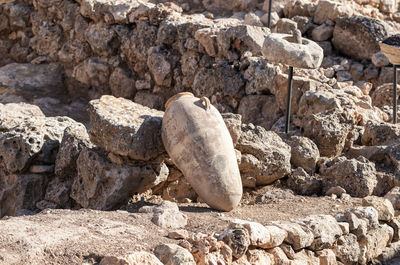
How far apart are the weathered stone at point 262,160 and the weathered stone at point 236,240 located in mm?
2394

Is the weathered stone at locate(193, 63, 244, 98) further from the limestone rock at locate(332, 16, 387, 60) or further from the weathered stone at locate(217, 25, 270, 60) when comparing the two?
the limestone rock at locate(332, 16, 387, 60)

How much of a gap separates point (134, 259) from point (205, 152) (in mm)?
2242

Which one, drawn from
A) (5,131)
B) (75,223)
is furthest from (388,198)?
(5,131)

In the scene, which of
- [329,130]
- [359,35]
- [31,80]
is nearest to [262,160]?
[329,130]

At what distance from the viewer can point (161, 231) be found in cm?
555

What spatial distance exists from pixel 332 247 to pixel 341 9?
884cm

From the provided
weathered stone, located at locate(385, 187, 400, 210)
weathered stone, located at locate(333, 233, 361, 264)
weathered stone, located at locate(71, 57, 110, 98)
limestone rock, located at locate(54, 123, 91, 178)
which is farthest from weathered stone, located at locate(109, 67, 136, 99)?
weathered stone, located at locate(333, 233, 361, 264)

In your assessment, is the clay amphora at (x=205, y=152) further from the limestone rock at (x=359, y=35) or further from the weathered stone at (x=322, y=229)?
the limestone rock at (x=359, y=35)

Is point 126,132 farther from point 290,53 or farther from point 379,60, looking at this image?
point 379,60

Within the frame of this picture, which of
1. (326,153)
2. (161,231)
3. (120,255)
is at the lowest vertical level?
(326,153)

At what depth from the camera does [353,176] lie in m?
7.68

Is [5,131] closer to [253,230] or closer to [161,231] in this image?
[161,231]

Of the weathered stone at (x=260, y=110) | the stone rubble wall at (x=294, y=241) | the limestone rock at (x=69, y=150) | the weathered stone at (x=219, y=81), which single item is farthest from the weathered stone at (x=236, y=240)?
the weathered stone at (x=219, y=81)

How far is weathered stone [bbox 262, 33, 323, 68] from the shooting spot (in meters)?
8.17
